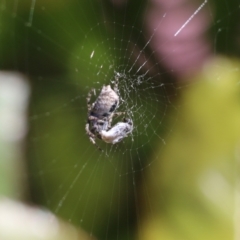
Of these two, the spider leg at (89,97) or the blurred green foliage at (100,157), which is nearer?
the blurred green foliage at (100,157)

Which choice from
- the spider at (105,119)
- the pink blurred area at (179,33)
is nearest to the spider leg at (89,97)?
the spider at (105,119)

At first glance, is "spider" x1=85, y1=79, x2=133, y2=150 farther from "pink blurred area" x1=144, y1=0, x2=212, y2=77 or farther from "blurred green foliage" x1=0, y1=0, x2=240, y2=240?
"pink blurred area" x1=144, y1=0, x2=212, y2=77

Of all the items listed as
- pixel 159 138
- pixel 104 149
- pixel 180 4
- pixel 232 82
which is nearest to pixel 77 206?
pixel 104 149

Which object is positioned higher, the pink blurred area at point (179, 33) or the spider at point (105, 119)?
the pink blurred area at point (179, 33)

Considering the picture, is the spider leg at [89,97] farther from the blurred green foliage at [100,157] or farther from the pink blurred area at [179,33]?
the pink blurred area at [179,33]

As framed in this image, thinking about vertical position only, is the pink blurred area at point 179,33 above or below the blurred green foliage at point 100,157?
above

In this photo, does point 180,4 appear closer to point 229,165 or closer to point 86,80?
point 86,80

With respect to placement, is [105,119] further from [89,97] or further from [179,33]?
[179,33]

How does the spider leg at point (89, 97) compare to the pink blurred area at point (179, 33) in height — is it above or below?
below

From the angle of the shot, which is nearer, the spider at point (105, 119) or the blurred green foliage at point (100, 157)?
the blurred green foliage at point (100, 157)

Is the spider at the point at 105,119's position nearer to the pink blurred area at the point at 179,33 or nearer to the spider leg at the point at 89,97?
the spider leg at the point at 89,97
